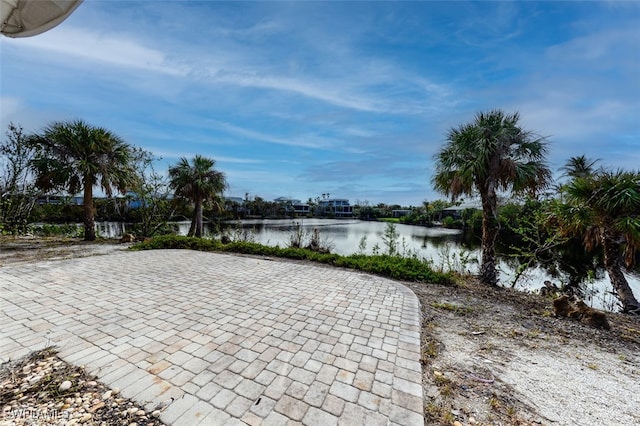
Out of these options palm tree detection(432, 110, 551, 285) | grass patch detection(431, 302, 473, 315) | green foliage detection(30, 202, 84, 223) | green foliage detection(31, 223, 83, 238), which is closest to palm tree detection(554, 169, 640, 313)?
palm tree detection(432, 110, 551, 285)

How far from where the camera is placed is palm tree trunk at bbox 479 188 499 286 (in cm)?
561

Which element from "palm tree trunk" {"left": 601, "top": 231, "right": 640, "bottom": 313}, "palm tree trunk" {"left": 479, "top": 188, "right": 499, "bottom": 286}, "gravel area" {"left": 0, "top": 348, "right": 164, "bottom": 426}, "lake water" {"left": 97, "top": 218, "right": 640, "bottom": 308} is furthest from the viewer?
"lake water" {"left": 97, "top": 218, "right": 640, "bottom": 308}

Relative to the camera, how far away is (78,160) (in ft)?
27.4

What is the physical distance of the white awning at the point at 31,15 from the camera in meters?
0.98

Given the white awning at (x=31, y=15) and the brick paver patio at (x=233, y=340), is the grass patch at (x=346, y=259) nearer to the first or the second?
the brick paver patio at (x=233, y=340)

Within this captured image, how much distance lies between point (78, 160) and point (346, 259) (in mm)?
9369

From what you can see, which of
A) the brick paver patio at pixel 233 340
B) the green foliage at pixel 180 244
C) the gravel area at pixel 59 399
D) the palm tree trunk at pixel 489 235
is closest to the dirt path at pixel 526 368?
the brick paver patio at pixel 233 340

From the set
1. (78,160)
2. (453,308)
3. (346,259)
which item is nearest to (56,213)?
(78,160)

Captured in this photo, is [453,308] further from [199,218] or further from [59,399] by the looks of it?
[199,218]

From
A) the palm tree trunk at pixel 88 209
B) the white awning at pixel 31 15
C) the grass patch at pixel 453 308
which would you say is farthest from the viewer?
the palm tree trunk at pixel 88 209

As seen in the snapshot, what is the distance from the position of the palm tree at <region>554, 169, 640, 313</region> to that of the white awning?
6.82 metres

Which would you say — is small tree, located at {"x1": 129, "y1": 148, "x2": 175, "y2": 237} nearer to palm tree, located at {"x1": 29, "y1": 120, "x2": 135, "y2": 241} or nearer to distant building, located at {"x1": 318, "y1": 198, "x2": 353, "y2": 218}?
palm tree, located at {"x1": 29, "y1": 120, "x2": 135, "y2": 241}

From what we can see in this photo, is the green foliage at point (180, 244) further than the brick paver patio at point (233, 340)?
Yes

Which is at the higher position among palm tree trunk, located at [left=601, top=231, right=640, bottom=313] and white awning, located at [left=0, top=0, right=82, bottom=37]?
white awning, located at [left=0, top=0, right=82, bottom=37]
